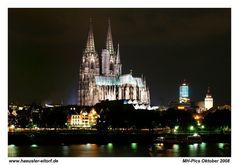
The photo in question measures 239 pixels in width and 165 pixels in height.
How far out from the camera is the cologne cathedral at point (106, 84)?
39844 mm

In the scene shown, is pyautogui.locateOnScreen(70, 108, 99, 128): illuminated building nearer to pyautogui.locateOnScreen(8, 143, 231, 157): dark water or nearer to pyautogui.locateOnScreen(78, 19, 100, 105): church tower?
pyautogui.locateOnScreen(78, 19, 100, 105): church tower

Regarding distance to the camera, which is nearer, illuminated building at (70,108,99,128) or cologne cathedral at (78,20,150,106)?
illuminated building at (70,108,99,128)

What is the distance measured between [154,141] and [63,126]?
1006 centimetres

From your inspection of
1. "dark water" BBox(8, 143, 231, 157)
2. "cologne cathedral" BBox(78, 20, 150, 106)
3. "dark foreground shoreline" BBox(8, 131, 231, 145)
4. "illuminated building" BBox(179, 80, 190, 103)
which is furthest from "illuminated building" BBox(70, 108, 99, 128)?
"illuminated building" BBox(179, 80, 190, 103)

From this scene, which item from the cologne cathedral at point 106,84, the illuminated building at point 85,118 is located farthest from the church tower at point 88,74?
the illuminated building at point 85,118

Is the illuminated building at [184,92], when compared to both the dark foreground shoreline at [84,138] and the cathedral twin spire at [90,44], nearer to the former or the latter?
the cathedral twin spire at [90,44]

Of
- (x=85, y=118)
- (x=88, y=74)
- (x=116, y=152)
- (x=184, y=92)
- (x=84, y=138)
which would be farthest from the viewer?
(x=184, y=92)

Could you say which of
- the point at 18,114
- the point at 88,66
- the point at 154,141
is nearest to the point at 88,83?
the point at 88,66

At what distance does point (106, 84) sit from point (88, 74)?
1571 mm

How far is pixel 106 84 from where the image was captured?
132ft

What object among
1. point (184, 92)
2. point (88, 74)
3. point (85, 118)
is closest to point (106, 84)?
point (88, 74)

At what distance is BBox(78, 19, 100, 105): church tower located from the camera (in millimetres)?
39188

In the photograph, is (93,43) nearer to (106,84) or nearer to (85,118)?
(106,84)

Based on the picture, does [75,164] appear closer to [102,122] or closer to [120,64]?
[102,122]
